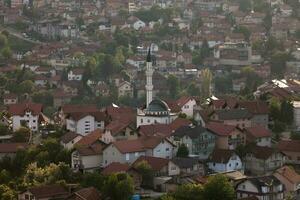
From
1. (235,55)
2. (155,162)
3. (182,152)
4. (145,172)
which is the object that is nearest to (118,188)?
(145,172)

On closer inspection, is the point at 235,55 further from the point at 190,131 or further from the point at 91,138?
the point at 91,138

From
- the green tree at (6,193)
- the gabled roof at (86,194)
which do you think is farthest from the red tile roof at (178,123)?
the green tree at (6,193)

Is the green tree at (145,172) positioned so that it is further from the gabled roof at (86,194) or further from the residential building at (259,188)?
the residential building at (259,188)

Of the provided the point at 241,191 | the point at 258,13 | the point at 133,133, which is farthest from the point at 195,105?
the point at 258,13

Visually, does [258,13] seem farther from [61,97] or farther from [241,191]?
[241,191]

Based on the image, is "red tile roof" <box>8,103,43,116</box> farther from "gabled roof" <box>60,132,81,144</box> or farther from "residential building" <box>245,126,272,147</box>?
"residential building" <box>245,126,272,147</box>
